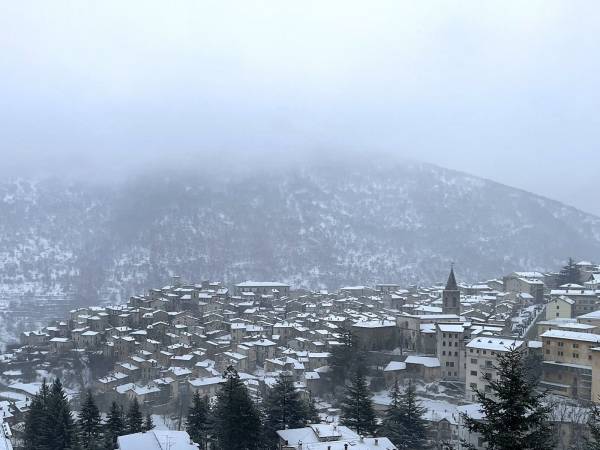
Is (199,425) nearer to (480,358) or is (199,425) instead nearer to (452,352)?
(480,358)

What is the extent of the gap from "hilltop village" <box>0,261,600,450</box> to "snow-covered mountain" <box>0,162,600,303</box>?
7174cm

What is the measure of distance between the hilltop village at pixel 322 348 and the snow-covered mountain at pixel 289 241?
71742 millimetres

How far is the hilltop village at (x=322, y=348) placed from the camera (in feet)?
135

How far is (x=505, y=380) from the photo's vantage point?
1093 centimetres

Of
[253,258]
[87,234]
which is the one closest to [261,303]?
[253,258]

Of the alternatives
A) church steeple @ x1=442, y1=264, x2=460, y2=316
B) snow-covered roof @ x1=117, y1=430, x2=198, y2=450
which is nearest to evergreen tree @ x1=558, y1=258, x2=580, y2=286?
church steeple @ x1=442, y1=264, x2=460, y2=316

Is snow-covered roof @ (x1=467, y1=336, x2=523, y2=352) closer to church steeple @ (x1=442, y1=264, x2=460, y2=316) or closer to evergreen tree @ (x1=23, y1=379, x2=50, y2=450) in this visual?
A: church steeple @ (x1=442, y1=264, x2=460, y2=316)

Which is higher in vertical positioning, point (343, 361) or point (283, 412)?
point (283, 412)

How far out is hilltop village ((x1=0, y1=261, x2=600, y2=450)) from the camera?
4100cm

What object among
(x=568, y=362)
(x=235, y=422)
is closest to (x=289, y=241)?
(x=568, y=362)

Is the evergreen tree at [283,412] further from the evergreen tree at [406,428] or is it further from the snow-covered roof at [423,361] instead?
the snow-covered roof at [423,361]

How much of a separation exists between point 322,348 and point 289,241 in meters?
118

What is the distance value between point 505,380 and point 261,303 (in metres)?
73.9

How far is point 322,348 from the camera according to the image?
58.7 metres
